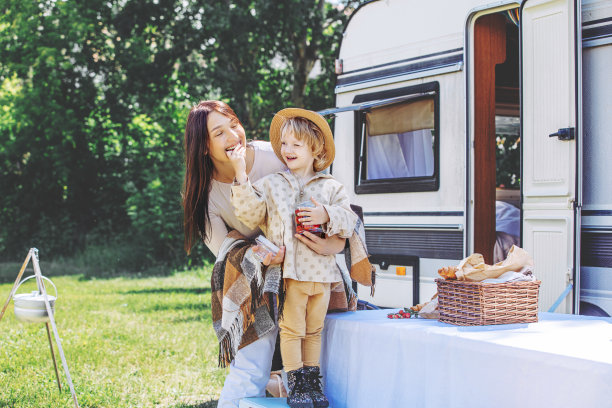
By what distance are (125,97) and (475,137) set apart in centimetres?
1327

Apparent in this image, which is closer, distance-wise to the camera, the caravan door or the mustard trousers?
the mustard trousers

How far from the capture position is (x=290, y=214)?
118 inches

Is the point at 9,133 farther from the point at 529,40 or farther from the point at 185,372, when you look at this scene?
the point at 529,40

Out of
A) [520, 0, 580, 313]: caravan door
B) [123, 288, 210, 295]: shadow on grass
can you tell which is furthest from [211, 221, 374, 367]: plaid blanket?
[123, 288, 210, 295]: shadow on grass

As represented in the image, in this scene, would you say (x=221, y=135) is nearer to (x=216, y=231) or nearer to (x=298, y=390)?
Answer: (x=216, y=231)

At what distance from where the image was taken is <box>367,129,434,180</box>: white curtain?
5.32 metres

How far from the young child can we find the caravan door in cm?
167

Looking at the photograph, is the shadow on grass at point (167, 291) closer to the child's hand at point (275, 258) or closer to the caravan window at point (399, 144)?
the caravan window at point (399, 144)

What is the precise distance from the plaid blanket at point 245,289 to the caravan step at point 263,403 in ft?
0.69

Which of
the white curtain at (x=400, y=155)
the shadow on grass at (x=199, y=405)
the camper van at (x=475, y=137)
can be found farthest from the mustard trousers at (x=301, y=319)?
the white curtain at (x=400, y=155)

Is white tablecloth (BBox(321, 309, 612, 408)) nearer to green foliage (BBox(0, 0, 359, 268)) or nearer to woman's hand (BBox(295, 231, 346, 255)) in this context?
woman's hand (BBox(295, 231, 346, 255))

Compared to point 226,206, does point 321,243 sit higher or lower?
lower

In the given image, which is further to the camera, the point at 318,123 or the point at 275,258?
the point at 318,123

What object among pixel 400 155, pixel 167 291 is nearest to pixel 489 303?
pixel 400 155
